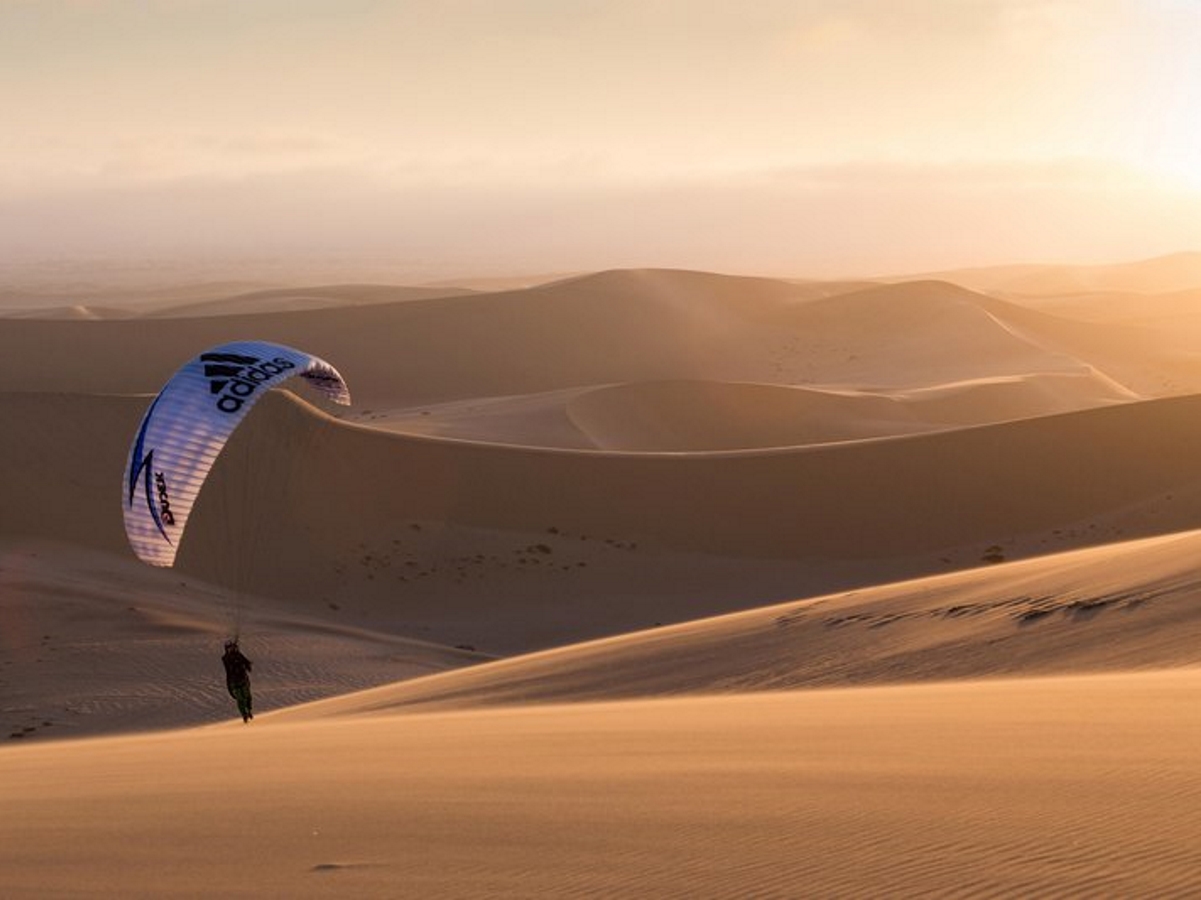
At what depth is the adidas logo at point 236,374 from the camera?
47.6ft

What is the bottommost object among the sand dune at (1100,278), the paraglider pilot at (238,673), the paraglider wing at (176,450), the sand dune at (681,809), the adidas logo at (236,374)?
the sand dune at (1100,278)

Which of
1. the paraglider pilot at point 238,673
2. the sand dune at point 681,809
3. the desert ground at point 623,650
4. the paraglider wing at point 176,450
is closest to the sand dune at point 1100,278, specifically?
the desert ground at point 623,650

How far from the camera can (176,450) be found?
14.2 metres

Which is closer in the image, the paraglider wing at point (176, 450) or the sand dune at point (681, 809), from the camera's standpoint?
the sand dune at point (681, 809)

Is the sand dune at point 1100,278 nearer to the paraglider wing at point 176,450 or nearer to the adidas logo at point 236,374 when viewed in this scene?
the adidas logo at point 236,374

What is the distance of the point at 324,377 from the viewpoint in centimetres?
1595

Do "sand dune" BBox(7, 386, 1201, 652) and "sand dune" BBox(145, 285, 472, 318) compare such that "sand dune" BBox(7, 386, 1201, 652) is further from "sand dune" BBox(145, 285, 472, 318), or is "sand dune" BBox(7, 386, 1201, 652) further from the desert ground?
"sand dune" BBox(145, 285, 472, 318)

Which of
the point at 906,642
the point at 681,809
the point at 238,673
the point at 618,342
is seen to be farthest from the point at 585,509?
the point at 618,342

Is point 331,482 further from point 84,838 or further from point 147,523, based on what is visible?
point 84,838

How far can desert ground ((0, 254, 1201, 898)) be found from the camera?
17.5 ft

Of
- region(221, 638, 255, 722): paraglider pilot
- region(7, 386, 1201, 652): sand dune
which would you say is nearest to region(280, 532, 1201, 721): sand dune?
region(221, 638, 255, 722): paraglider pilot

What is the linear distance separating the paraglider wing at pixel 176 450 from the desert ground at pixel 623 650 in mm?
1946

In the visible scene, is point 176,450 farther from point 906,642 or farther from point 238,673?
point 906,642

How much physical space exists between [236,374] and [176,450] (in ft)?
3.80
